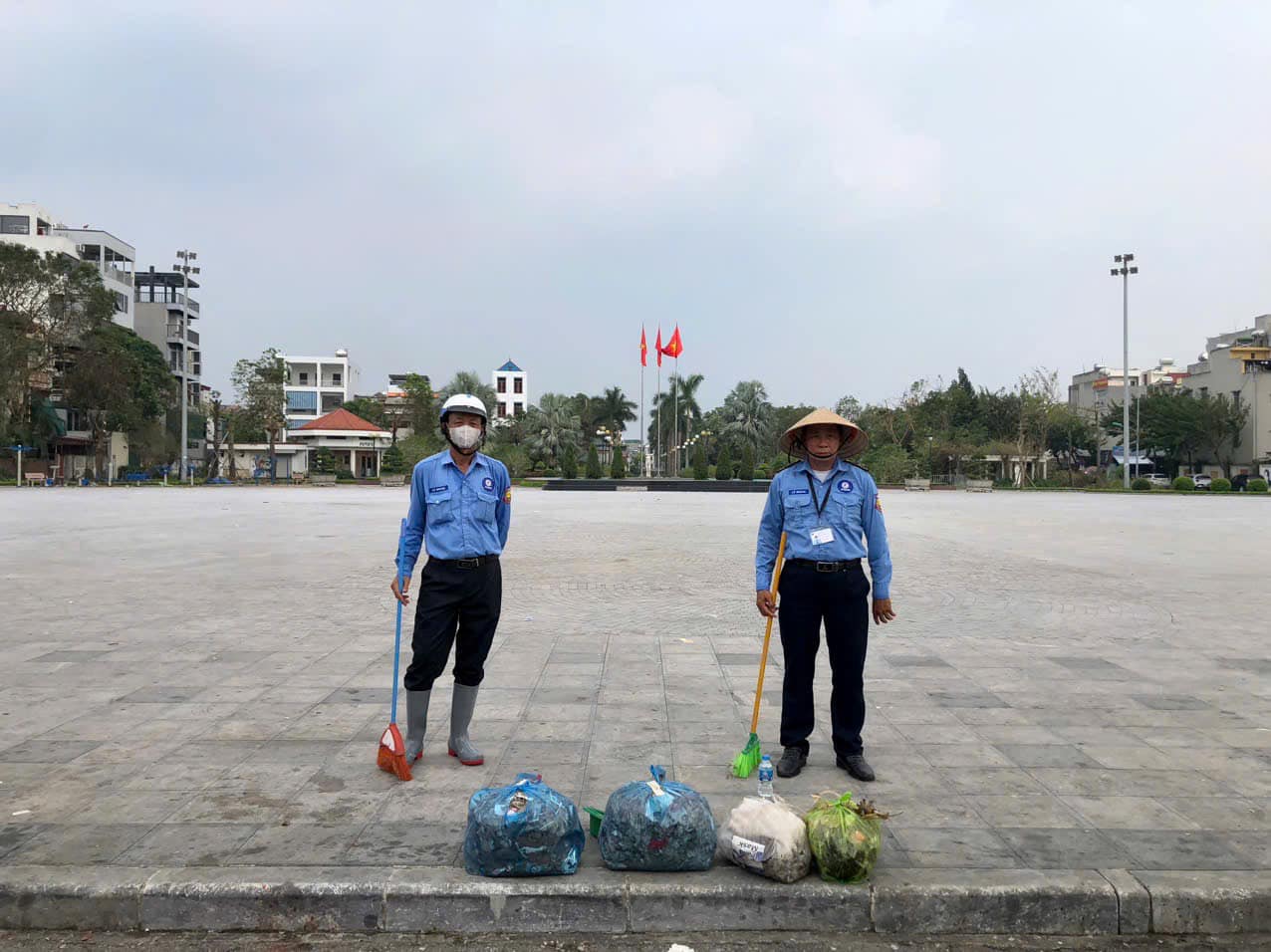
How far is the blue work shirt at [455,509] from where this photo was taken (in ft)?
13.8

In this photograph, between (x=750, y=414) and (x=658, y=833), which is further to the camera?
(x=750, y=414)

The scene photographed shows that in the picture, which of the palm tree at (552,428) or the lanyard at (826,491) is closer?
the lanyard at (826,491)

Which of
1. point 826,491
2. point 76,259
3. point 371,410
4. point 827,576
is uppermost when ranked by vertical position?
point 76,259

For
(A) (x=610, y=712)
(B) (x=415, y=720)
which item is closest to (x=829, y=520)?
(A) (x=610, y=712)

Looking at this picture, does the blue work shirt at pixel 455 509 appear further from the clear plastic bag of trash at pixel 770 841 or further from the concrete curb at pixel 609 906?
the clear plastic bag of trash at pixel 770 841

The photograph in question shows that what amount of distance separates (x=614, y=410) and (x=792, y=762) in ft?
287

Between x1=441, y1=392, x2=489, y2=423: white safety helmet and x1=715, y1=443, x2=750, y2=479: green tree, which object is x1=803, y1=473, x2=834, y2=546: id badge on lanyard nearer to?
x1=441, y1=392, x2=489, y2=423: white safety helmet

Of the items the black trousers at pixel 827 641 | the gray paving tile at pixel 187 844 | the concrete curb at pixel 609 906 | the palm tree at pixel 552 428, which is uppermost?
the palm tree at pixel 552 428

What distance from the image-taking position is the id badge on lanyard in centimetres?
415

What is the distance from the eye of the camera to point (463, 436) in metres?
4.25

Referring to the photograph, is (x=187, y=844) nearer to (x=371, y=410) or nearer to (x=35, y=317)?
(x=35, y=317)

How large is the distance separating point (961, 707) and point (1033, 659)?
1.71 meters

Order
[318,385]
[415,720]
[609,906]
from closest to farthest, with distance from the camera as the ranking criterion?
[609,906] < [415,720] < [318,385]

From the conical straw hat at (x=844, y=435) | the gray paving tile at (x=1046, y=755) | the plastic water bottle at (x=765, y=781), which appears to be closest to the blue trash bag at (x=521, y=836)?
the plastic water bottle at (x=765, y=781)
